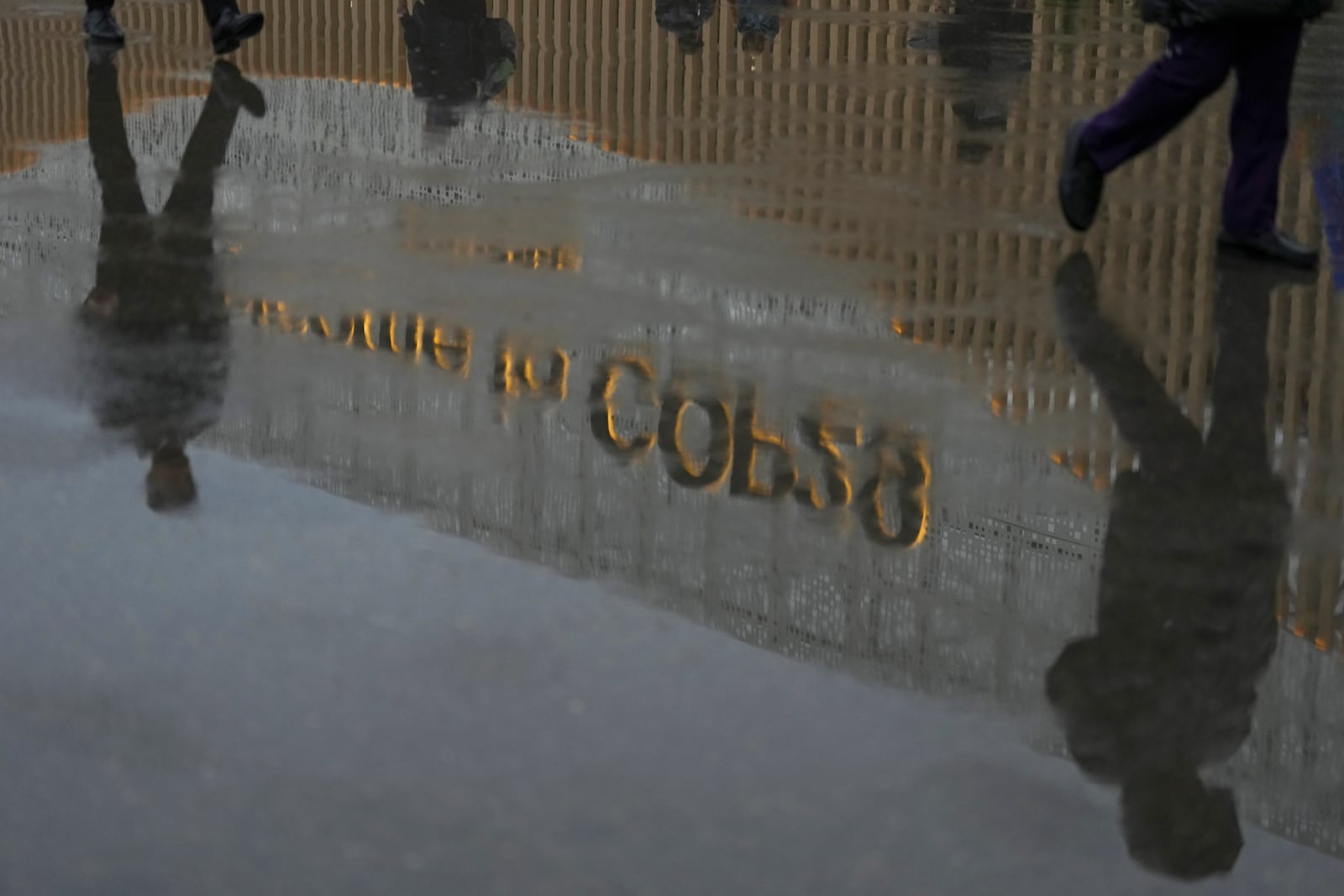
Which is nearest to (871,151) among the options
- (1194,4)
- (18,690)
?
(1194,4)

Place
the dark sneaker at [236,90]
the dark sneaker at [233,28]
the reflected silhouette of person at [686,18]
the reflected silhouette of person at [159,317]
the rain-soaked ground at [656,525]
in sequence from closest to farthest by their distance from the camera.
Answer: the rain-soaked ground at [656,525], the reflected silhouette of person at [159,317], the dark sneaker at [236,90], the dark sneaker at [233,28], the reflected silhouette of person at [686,18]

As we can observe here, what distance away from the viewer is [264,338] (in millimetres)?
5480

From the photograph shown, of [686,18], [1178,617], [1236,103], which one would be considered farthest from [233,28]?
[1178,617]

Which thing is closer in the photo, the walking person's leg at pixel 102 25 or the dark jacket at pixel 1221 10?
the dark jacket at pixel 1221 10

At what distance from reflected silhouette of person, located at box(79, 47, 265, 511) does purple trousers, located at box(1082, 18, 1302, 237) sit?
107 inches

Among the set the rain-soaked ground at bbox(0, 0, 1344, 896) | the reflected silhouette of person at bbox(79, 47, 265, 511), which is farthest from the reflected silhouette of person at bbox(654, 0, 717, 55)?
the reflected silhouette of person at bbox(79, 47, 265, 511)

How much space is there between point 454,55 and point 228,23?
1.09 m

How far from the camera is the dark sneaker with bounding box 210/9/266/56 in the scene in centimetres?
1052

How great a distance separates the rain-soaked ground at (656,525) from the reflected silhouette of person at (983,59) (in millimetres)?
661

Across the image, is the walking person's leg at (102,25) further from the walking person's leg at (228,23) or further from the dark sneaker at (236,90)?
the dark sneaker at (236,90)

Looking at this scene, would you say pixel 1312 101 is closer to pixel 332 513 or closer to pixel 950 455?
pixel 950 455

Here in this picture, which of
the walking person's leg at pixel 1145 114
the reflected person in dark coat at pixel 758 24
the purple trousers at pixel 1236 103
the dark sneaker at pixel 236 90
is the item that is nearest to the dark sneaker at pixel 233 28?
the dark sneaker at pixel 236 90

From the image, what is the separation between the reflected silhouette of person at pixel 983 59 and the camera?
29.5 ft

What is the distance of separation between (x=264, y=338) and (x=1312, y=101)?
231 inches
